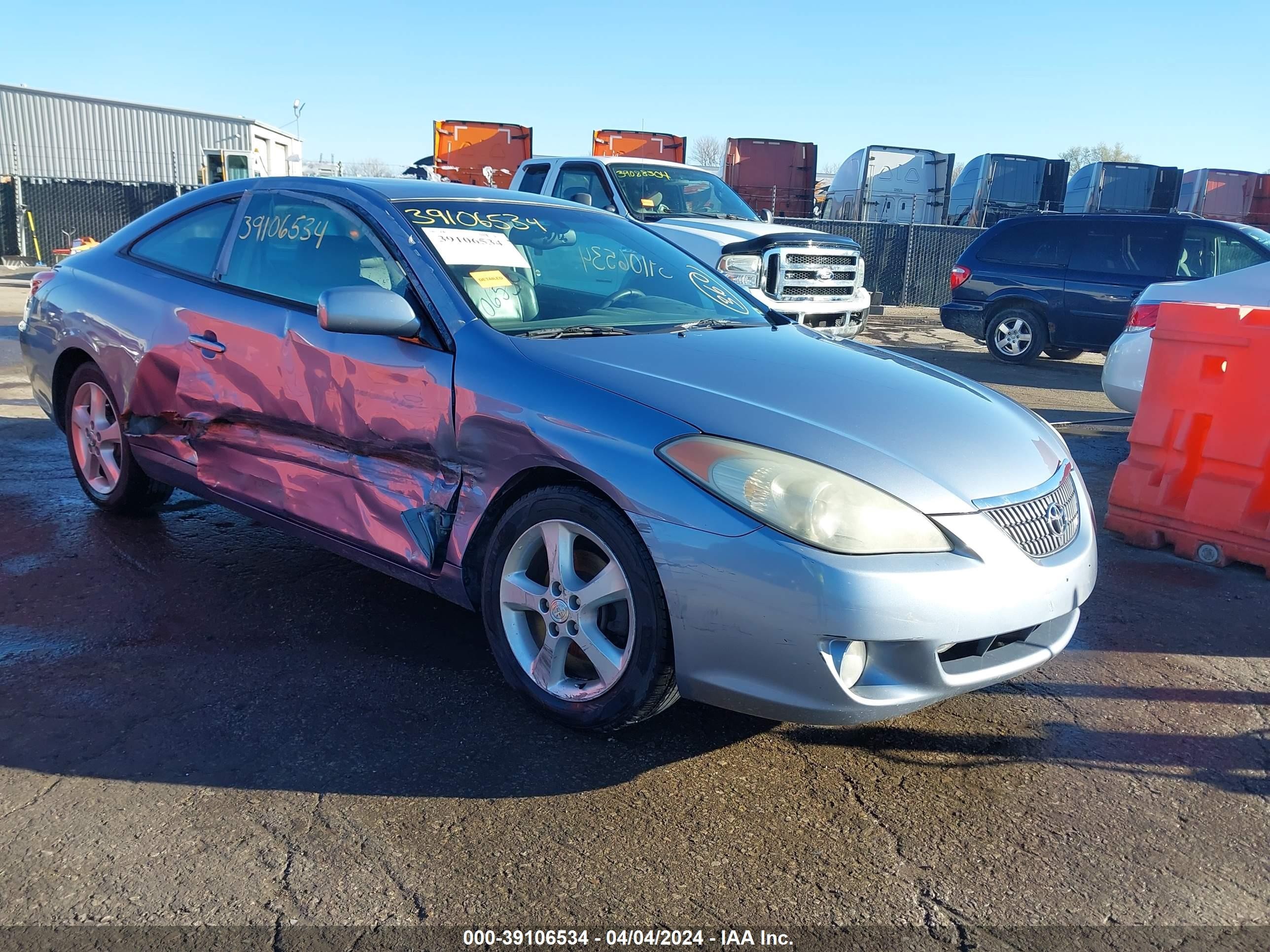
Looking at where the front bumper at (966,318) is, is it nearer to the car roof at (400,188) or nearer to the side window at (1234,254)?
the side window at (1234,254)

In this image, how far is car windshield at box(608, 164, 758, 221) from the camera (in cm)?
1073

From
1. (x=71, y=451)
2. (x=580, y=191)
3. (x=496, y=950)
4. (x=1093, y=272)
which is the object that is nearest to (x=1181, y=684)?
(x=496, y=950)

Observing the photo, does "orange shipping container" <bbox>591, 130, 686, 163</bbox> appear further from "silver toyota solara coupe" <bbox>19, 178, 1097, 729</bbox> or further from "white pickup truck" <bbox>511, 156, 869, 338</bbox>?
"silver toyota solara coupe" <bbox>19, 178, 1097, 729</bbox>

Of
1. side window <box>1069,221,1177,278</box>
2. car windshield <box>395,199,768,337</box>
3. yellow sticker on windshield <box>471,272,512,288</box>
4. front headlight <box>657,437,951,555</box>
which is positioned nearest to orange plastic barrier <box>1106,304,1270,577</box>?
car windshield <box>395,199,768,337</box>

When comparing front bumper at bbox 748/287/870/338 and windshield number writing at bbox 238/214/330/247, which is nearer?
windshield number writing at bbox 238/214/330/247

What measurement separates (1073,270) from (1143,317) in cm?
539

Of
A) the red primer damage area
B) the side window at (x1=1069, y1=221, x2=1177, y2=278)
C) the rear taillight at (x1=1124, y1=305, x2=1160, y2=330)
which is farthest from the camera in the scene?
the side window at (x1=1069, y1=221, x2=1177, y2=278)

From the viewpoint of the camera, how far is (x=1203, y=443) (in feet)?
16.4

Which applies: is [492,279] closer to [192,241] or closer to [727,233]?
[192,241]

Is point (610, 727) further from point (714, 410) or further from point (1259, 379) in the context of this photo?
point (1259, 379)

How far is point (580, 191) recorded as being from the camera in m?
11.0

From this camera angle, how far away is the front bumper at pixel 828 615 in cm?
256

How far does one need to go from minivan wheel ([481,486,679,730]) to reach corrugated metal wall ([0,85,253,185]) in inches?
1430

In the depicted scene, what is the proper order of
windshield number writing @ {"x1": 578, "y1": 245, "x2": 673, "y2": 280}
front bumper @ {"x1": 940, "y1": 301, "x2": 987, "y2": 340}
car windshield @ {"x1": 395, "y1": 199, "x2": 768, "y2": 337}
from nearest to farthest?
car windshield @ {"x1": 395, "y1": 199, "x2": 768, "y2": 337} < windshield number writing @ {"x1": 578, "y1": 245, "x2": 673, "y2": 280} < front bumper @ {"x1": 940, "y1": 301, "x2": 987, "y2": 340}
